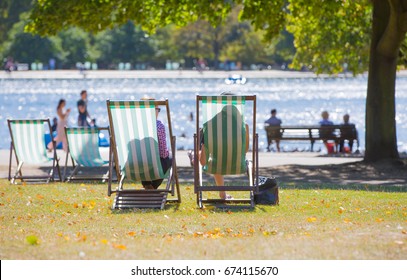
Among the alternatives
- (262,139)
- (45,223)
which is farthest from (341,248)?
(262,139)

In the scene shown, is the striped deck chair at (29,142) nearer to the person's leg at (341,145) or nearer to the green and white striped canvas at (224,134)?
the green and white striped canvas at (224,134)

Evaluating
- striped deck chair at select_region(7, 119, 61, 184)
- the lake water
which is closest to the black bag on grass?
striped deck chair at select_region(7, 119, 61, 184)

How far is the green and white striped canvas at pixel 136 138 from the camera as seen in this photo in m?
11.3

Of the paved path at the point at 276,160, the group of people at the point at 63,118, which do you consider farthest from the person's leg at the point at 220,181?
the group of people at the point at 63,118

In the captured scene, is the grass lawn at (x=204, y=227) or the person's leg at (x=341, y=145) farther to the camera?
the person's leg at (x=341, y=145)

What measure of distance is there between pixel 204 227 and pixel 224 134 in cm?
182

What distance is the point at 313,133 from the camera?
26625 mm

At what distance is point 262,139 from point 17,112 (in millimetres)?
25663

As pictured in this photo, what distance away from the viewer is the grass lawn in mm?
7750

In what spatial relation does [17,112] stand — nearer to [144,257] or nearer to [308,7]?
[308,7]

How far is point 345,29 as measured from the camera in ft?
97.0

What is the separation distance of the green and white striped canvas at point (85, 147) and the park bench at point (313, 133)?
10.8 meters

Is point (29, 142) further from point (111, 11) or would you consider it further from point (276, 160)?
point (276, 160)

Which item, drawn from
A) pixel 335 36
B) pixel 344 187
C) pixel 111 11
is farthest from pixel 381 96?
pixel 335 36
